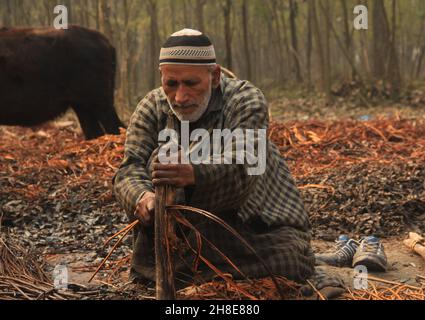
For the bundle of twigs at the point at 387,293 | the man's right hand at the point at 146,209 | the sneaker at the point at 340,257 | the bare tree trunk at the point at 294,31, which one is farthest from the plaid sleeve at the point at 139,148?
the bare tree trunk at the point at 294,31

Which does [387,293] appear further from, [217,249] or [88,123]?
[88,123]

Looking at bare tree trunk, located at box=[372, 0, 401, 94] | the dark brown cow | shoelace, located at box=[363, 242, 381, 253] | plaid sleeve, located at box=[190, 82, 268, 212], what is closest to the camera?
plaid sleeve, located at box=[190, 82, 268, 212]

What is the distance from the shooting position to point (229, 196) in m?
2.92

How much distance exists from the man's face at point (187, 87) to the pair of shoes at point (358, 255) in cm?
144

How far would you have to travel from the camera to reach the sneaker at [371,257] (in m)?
3.93

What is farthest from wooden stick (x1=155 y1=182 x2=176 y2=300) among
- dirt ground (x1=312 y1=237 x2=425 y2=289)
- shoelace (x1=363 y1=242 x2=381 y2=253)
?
shoelace (x1=363 y1=242 x2=381 y2=253)

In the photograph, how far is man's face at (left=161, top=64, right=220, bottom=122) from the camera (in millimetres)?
3064

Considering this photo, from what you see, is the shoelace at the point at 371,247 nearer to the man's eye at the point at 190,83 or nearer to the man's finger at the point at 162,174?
the man's eye at the point at 190,83

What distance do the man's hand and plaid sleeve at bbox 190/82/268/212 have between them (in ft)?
0.21

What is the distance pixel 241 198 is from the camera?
2.98 metres

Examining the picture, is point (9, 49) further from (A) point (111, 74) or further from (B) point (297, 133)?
(B) point (297, 133)

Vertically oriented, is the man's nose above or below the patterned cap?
below

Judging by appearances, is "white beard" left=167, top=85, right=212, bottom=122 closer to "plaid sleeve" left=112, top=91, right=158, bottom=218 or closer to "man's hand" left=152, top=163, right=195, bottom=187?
"plaid sleeve" left=112, top=91, right=158, bottom=218
